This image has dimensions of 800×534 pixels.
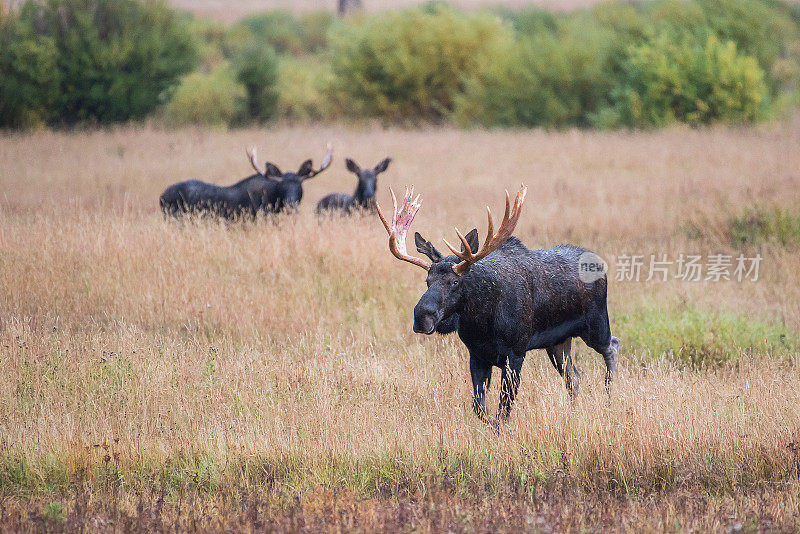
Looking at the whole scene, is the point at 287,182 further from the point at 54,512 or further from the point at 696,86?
the point at 696,86

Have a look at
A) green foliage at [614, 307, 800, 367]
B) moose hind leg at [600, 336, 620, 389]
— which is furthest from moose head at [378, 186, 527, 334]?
green foliage at [614, 307, 800, 367]

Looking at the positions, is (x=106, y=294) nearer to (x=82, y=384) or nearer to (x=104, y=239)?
(x=104, y=239)

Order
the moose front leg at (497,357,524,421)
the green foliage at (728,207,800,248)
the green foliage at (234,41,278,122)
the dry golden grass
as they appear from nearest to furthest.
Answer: the dry golden grass → the moose front leg at (497,357,524,421) → the green foliage at (728,207,800,248) → the green foliage at (234,41,278,122)

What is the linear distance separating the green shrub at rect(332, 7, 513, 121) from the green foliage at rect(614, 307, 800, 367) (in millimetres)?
27588

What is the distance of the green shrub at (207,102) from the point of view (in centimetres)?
3456

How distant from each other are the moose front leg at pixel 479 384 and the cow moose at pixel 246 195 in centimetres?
703

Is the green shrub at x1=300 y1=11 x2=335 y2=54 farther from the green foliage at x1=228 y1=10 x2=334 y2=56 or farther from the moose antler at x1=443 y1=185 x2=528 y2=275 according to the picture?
the moose antler at x1=443 y1=185 x2=528 y2=275

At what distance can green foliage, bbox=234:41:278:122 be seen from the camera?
34031 millimetres

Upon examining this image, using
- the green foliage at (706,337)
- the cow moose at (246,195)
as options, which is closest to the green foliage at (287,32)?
the cow moose at (246,195)

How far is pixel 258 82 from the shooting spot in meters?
34.3

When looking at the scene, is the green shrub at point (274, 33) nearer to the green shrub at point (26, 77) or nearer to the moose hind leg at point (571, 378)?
the green shrub at point (26, 77)
